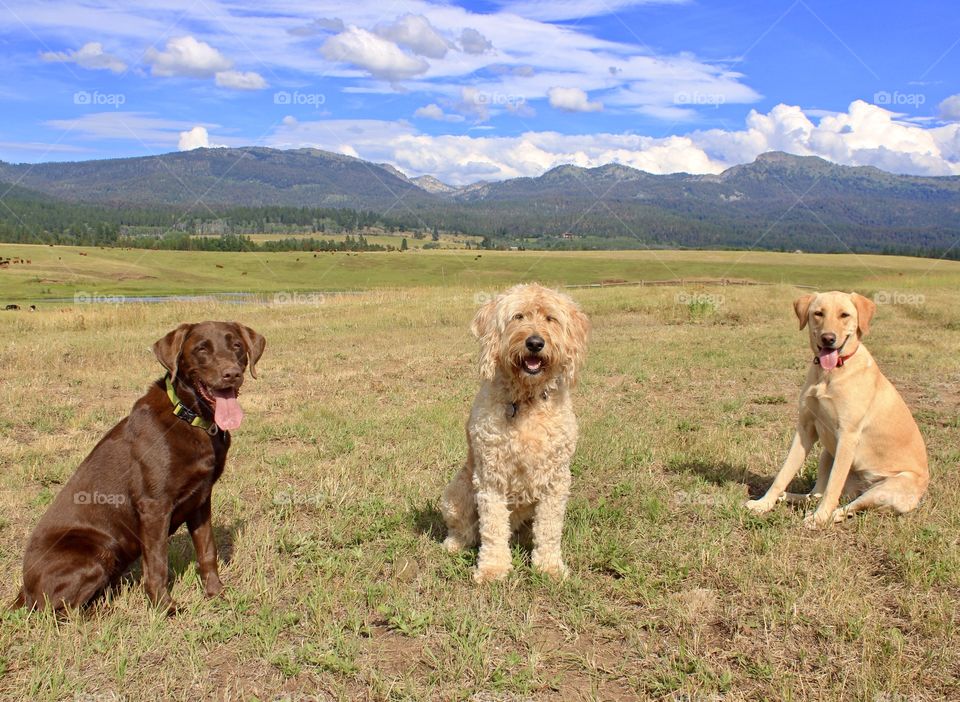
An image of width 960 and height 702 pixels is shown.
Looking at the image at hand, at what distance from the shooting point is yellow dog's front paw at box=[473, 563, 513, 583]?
5398 millimetres

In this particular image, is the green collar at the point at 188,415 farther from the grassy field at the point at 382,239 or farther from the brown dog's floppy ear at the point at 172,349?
the grassy field at the point at 382,239

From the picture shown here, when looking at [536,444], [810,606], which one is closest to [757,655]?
[810,606]

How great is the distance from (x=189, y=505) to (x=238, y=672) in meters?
1.28

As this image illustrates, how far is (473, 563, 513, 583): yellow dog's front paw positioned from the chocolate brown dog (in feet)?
7.03

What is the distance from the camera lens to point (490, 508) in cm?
545

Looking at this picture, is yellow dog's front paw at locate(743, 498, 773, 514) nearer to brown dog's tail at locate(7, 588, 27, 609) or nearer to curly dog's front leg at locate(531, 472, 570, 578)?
curly dog's front leg at locate(531, 472, 570, 578)

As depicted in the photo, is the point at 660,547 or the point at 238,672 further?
the point at 660,547

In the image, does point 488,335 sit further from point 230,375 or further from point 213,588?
point 213,588

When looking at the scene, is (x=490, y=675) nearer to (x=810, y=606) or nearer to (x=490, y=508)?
(x=490, y=508)

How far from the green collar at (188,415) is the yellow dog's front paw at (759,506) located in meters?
4.95

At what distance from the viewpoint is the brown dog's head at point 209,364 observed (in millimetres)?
4852
